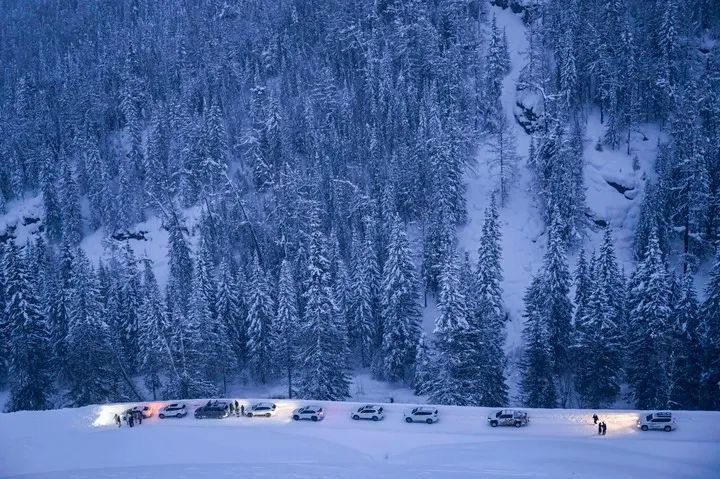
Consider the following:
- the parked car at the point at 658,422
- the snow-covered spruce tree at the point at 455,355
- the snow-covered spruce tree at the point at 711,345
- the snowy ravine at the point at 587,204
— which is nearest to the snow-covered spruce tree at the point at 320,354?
the snow-covered spruce tree at the point at 455,355

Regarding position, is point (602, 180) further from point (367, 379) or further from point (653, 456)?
point (653, 456)

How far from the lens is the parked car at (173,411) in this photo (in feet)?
126

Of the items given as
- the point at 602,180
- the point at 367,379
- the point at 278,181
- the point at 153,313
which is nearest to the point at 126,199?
the point at 278,181

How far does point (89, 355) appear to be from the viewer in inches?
1917

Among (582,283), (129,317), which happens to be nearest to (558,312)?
(582,283)

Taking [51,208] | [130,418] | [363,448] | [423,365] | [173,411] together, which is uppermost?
[51,208]

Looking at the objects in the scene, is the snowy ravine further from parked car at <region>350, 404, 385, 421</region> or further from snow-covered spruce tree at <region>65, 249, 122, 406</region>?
snow-covered spruce tree at <region>65, 249, 122, 406</region>

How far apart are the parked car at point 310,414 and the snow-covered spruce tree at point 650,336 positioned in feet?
78.7

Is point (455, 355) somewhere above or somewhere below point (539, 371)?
above

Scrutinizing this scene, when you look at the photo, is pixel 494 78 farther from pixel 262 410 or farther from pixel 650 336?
pixel 262 410

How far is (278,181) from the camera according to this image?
3258 inches

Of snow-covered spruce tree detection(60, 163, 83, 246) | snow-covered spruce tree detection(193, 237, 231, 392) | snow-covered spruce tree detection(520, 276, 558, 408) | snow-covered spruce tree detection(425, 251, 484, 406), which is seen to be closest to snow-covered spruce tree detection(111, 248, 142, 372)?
snow-covered spruce tree detection(193, 237, 231, 392)

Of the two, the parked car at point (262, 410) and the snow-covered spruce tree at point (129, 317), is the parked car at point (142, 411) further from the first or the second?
the snow-covered spruce tree at point (129, 317)

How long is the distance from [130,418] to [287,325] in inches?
675
